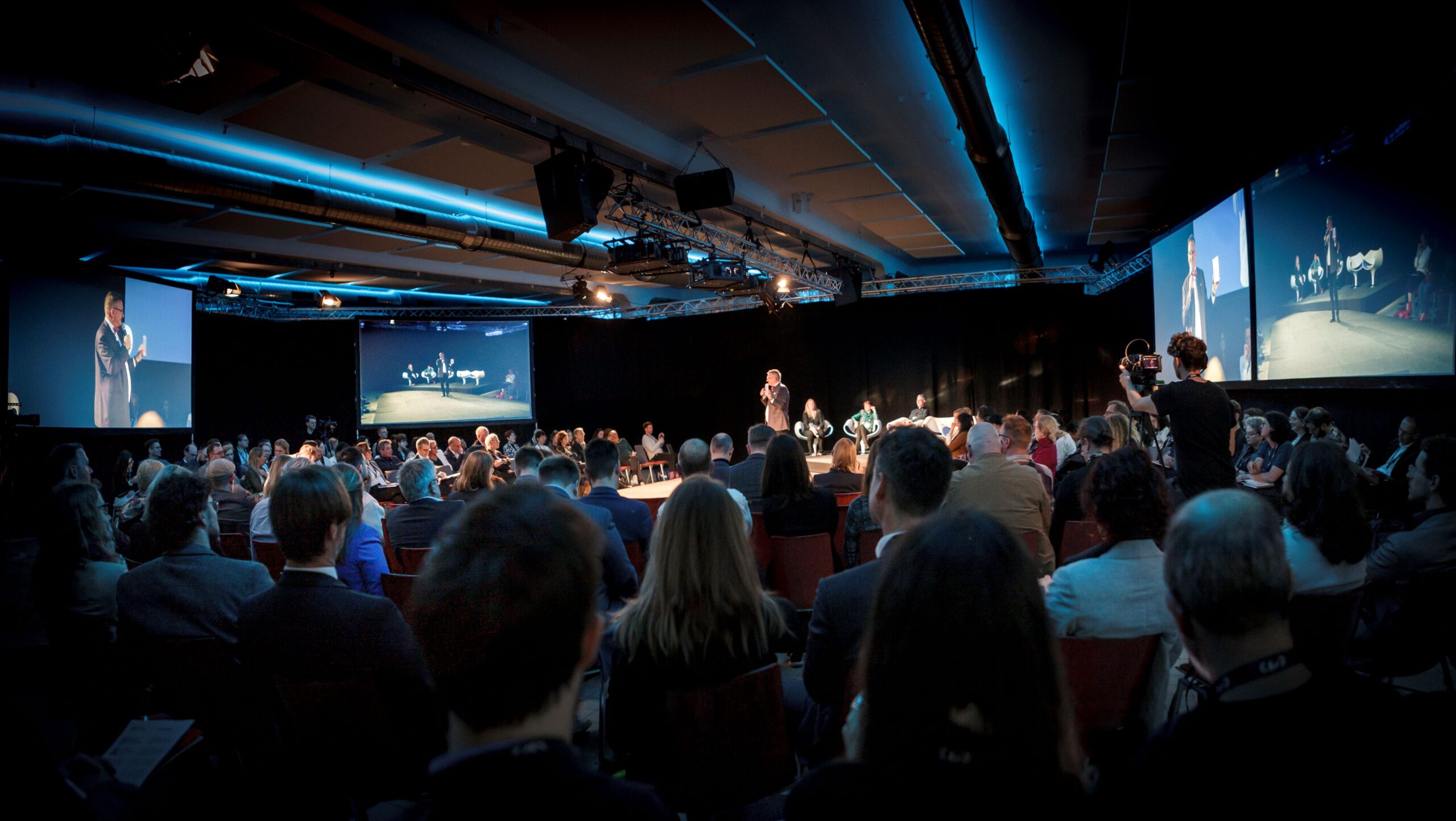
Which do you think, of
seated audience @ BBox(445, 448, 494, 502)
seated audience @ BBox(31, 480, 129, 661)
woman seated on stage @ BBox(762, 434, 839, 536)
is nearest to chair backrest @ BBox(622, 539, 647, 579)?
woman seated on stage @ BBox(762, 434, 839, 536)

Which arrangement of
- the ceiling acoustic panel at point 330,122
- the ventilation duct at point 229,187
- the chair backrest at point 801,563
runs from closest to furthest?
the chair backrest at point 801,563 → the ventilation duct at point 229,187 → the ceiling acoustic panel at point 330,122

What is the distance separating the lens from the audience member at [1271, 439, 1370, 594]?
7.41 feet

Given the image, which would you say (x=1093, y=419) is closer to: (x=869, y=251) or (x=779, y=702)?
(x=779, y=702)

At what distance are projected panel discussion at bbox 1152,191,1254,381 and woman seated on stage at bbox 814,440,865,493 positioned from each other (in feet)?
15.8

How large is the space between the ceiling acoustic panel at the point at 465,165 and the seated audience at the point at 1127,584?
6.03 m

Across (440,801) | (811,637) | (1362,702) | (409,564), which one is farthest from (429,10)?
(1362,702)

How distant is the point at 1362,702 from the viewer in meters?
0.97

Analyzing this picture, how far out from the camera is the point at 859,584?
180cm

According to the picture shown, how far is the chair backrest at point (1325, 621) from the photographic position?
215cm

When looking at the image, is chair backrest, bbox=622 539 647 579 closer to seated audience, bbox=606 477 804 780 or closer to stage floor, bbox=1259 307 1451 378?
seated audience, bbox=606 477 804 780

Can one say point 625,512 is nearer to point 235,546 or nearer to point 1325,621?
point 235,546

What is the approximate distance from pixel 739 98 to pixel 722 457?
2930 millimetres

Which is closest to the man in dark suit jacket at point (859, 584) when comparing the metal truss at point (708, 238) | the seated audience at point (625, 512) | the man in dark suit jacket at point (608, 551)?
the man in dark suit jacket at point (608, 551)

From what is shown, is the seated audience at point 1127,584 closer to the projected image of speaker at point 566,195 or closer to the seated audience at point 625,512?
the seated audience at point 625,512
